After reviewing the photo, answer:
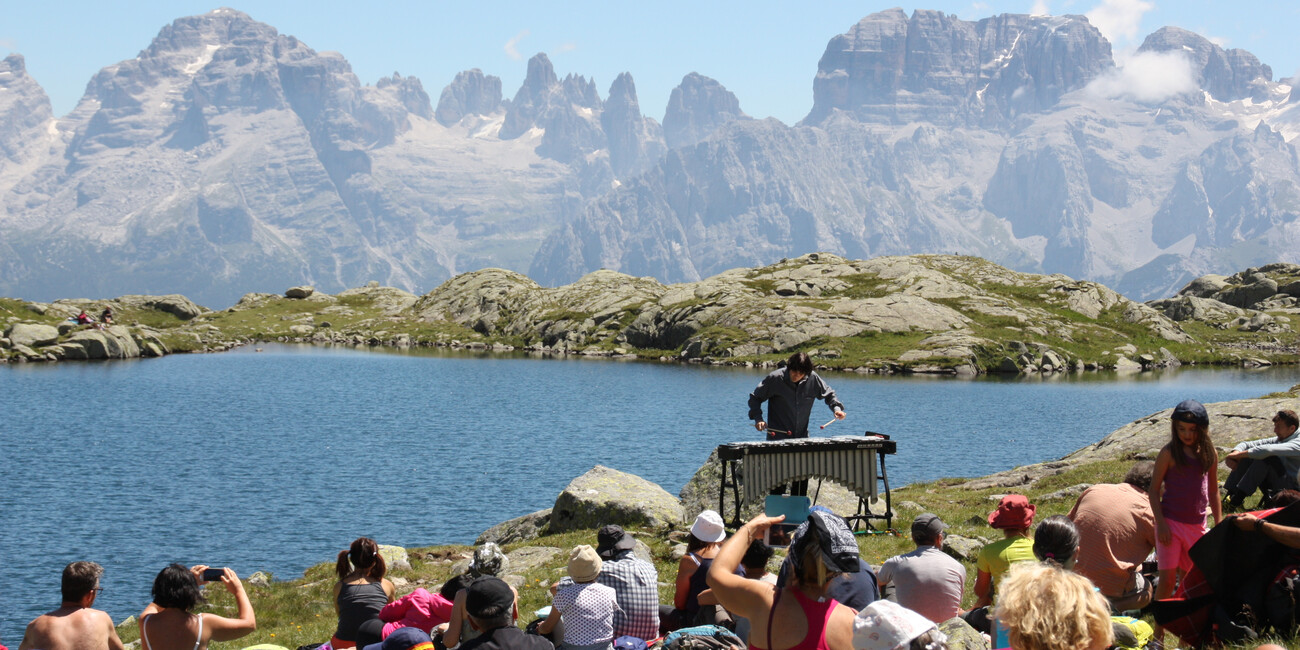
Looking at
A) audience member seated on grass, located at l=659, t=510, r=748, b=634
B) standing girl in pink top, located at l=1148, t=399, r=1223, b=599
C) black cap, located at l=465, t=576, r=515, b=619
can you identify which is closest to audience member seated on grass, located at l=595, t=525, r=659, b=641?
audience member seated on grass, located at l=659, t=510, r=748, b=634

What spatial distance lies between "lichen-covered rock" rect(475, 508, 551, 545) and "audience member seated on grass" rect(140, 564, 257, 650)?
17945mm

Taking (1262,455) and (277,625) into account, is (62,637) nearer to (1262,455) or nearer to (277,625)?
(277,625)

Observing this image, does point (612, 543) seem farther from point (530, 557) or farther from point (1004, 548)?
point (530, 557)

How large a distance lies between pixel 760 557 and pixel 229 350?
520ft

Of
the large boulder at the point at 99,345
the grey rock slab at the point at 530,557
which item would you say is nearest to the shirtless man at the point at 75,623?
the grey rock slab at the point at 530,557

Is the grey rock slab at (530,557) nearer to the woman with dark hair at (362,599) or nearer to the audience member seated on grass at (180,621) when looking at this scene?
the woman with dark hair at (362,599)

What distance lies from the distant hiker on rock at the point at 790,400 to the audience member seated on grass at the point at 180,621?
12646mm

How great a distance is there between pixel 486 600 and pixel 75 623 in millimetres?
5358

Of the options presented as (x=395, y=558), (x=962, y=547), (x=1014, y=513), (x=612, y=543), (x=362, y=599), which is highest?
(x=1014, y=513)

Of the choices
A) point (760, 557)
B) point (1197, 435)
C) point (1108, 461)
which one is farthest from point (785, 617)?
point (1108, 461)

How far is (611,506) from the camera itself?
93.8 feet

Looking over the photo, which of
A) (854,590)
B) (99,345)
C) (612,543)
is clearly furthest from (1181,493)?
(99,345)

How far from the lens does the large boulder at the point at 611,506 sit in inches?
1094

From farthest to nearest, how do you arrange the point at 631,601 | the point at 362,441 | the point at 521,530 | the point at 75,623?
the point at 362,441 < the point at 521,530 < the point at 631,601 < the point at 75,623
